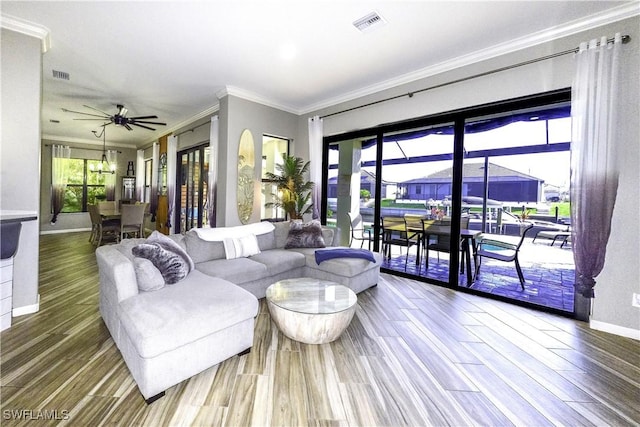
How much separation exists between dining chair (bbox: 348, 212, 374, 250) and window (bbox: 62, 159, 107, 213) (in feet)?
26.5

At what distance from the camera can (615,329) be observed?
2.53 metres

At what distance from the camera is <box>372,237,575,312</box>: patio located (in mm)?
3164

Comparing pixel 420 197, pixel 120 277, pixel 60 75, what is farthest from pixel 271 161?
pixel 120 277

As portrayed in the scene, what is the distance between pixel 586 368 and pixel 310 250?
2.87 meters

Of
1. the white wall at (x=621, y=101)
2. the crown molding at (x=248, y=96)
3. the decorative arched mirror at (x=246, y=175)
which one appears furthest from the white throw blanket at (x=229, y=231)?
the white wall at (x=621, y=101)

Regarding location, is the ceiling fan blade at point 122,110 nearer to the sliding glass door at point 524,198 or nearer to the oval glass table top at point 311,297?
the oval glass table top at point 311,297

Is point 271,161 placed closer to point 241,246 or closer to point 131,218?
point 241,246

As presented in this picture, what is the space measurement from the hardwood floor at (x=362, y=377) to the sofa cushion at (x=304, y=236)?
1.29 meters

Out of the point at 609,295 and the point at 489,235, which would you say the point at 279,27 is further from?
the point at 609,295

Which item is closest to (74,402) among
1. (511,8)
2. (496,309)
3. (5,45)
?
(5,45)

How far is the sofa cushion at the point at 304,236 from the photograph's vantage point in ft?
13.0

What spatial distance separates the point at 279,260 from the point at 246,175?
7.08 feet

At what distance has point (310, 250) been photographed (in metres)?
3.82

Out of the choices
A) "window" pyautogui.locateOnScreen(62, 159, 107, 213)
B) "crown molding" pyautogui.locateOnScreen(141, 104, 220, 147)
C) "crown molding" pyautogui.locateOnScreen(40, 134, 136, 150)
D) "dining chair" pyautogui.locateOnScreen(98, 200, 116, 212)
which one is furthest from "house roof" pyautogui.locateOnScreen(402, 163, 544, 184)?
"crown molding" pyautogui.locateOnScreen(40, 134, 136, 150)
